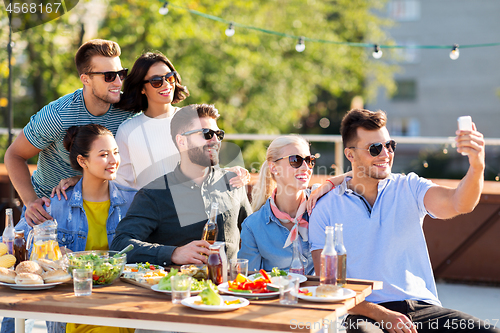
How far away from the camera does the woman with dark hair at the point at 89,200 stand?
2959 millimetres

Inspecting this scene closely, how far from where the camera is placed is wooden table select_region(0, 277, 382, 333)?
180 cm

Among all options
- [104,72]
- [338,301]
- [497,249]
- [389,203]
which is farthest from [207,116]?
[497,249]

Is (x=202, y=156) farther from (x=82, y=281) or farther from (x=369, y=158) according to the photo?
(x=82, y=281)

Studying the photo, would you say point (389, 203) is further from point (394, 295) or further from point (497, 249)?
point (497, 249)

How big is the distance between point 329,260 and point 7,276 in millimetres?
1369

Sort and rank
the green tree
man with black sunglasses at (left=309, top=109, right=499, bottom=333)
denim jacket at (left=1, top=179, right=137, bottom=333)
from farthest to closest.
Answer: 1. the green tree
2. denim jacket at (left=1, top=179, right=137, bottom=333)
3. man with black sunglasses at (left=309, top=109, right=499, bottom=333)

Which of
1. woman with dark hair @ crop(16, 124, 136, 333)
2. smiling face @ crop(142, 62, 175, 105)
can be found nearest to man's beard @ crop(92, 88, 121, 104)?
smiling face @ crop(142, 62, 175, 105)

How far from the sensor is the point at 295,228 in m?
→ 2.75

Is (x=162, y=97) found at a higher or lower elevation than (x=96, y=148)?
higher

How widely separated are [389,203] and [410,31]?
24584 mm

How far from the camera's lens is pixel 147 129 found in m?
3.40

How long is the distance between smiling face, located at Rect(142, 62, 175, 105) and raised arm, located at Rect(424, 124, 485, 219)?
175 cm

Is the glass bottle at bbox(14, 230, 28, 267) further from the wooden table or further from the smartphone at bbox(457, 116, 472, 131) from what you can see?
the smartphone at bbox(457, 116, 472, 131)

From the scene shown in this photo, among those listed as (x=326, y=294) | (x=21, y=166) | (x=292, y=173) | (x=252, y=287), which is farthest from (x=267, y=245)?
(x=21, y=166)
